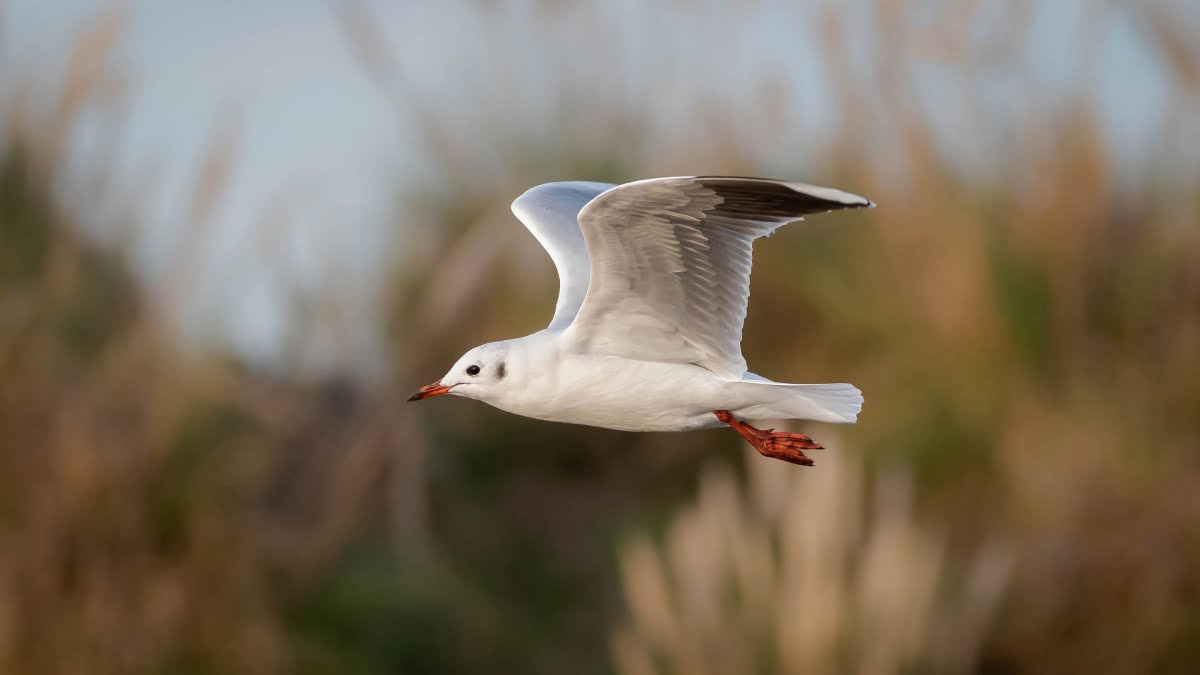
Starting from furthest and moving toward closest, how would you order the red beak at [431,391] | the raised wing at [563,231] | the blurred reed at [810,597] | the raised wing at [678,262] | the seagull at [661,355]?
the blurred reed at [810,597]
the raised wing at [563,231]
the red beak at [431,391]
the seagull at [661,355]
the raised wing at [678,262]

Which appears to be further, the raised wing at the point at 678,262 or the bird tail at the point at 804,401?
the bird tail at the point at 804,401

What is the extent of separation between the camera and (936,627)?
491cm

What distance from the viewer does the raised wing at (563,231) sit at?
319cm

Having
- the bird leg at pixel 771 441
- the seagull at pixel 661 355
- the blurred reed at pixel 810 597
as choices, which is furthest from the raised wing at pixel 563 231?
the blurred reed at pixel 810 597

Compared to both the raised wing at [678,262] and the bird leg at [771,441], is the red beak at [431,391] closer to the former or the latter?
the raised wing at [678,262]

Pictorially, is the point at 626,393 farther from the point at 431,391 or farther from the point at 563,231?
the point at 563,231

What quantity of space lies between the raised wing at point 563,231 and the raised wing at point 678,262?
25 centimetres

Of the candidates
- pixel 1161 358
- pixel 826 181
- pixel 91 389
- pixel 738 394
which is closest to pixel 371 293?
pixel 91 389

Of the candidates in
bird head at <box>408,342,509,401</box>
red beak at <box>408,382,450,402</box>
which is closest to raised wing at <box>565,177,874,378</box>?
bird head at <box>408,342,509,401</box>

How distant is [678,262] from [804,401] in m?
0.34

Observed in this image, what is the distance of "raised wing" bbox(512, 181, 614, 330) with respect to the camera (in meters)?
3.19

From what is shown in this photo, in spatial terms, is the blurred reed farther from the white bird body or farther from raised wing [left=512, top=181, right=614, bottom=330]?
the white bird body

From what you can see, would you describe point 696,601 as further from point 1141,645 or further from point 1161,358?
point 1161,358

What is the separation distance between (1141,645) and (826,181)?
2207 millimetres
